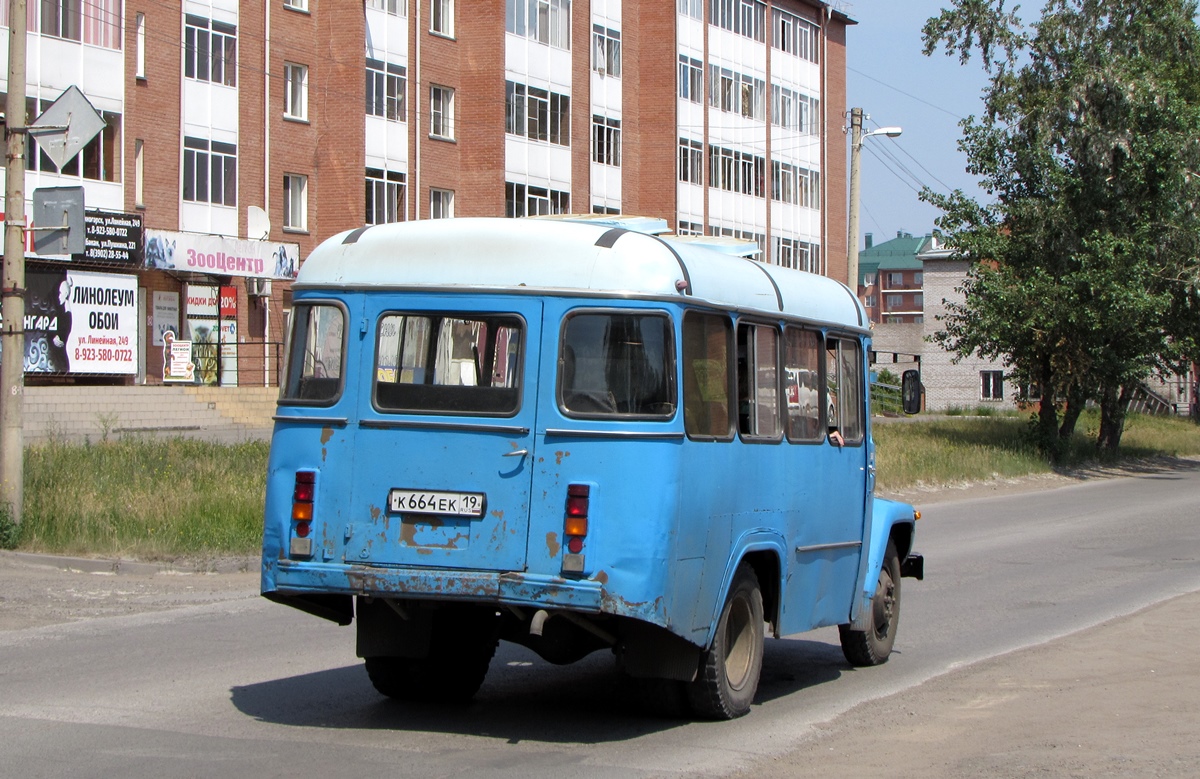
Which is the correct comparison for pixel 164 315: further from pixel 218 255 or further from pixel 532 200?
pixel 532 200

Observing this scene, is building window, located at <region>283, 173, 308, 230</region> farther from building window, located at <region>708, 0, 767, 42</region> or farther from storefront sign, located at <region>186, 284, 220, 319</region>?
building window, located at <region>708, 0, 767, 42</region>

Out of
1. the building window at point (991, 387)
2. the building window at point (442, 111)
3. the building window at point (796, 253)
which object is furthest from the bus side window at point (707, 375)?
the building window at point (991, 387)

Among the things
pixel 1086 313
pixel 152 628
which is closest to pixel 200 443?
pixel 152 628

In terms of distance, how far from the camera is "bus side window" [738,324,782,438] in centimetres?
770

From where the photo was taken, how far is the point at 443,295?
7.15 meters

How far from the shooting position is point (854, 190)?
32.3m

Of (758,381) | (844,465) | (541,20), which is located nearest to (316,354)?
(758,381)

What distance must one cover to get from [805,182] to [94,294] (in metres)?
37.8

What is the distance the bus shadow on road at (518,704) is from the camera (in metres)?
7.52

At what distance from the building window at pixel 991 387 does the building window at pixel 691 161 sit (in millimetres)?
30881

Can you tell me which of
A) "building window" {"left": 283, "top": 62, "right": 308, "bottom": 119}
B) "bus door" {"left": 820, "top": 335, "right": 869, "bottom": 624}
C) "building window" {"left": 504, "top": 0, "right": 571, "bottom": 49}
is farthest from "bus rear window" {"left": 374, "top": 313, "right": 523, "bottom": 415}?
"building window" {"left": 504, "top": 0, "right": 571, "bottom": 49}

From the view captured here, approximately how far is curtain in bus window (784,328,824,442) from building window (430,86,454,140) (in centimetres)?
3896

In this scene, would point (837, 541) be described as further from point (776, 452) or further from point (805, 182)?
point (805, 182)

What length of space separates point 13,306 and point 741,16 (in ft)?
167
